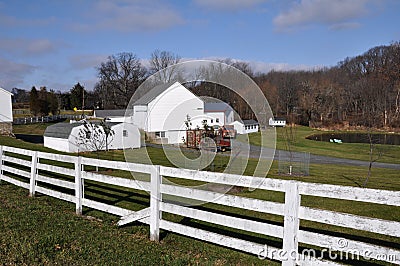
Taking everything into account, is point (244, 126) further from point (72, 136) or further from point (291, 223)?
point (72, 136)

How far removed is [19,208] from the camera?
287 inches

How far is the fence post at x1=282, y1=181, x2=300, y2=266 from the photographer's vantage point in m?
3.85

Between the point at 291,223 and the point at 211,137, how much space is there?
687cm

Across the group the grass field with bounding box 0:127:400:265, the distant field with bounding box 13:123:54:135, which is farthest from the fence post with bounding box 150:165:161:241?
the distant field with bounding box 13:123:54:135

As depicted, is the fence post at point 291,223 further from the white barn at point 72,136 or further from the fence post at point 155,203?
the white barn at point 72,136

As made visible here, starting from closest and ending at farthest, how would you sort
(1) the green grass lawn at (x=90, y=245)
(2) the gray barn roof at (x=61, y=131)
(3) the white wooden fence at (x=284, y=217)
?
(3) the white wooden fence at (x=284, y=217) < (1) the green grass lawn at (x=90, y=245) < (2) the gray barn roof at (x=61, y=131)

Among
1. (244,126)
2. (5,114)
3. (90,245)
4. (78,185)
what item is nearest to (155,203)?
(90,245)

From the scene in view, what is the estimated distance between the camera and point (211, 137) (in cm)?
1065

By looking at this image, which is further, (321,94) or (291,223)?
(321,94)

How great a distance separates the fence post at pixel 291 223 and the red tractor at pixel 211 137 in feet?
19.2

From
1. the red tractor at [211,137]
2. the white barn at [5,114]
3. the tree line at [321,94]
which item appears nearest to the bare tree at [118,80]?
the tree line at [321,94]

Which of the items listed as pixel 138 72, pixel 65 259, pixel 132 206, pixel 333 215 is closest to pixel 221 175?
pixel 333 215

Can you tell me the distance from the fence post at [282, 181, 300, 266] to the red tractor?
19.2 ft

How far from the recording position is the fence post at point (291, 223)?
3848 millimetres
